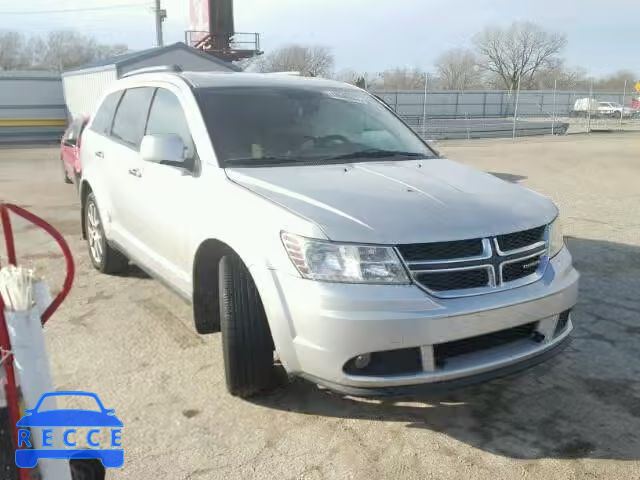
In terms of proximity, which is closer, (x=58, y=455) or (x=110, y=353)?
(x=58, y=455)

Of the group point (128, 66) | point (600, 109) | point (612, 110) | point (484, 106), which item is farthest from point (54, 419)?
point (612, 110)

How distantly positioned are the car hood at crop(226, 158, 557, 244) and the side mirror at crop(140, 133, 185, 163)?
393 mm

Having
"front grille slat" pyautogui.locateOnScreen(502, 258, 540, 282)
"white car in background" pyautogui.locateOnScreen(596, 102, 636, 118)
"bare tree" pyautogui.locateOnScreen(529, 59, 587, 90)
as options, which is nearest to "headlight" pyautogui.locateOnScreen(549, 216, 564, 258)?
"front grille slat" pyautogui.locateOnScreen(502, 258, 540, 282)

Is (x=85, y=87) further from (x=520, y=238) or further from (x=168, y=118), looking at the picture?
(x=520, y=238)

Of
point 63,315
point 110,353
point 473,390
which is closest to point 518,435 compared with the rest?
point 473,390

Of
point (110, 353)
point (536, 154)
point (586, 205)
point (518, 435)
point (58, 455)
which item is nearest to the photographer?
point (58, 455)

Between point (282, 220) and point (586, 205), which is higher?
point (282, 220)

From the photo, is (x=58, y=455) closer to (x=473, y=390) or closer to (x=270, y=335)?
(x=270, y=335)

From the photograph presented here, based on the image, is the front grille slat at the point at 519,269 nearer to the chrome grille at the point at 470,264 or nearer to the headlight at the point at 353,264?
the chrome grille at the point at 470,264

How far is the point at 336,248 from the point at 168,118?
2006mm

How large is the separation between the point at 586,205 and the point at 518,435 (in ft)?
22.9

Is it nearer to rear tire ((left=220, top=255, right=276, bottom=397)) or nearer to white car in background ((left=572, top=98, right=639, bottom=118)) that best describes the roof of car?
rear tire ((left=220, top=255, right=276, bottom=397))

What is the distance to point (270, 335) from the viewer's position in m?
2.98

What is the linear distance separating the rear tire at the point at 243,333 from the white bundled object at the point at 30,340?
4.26ft
